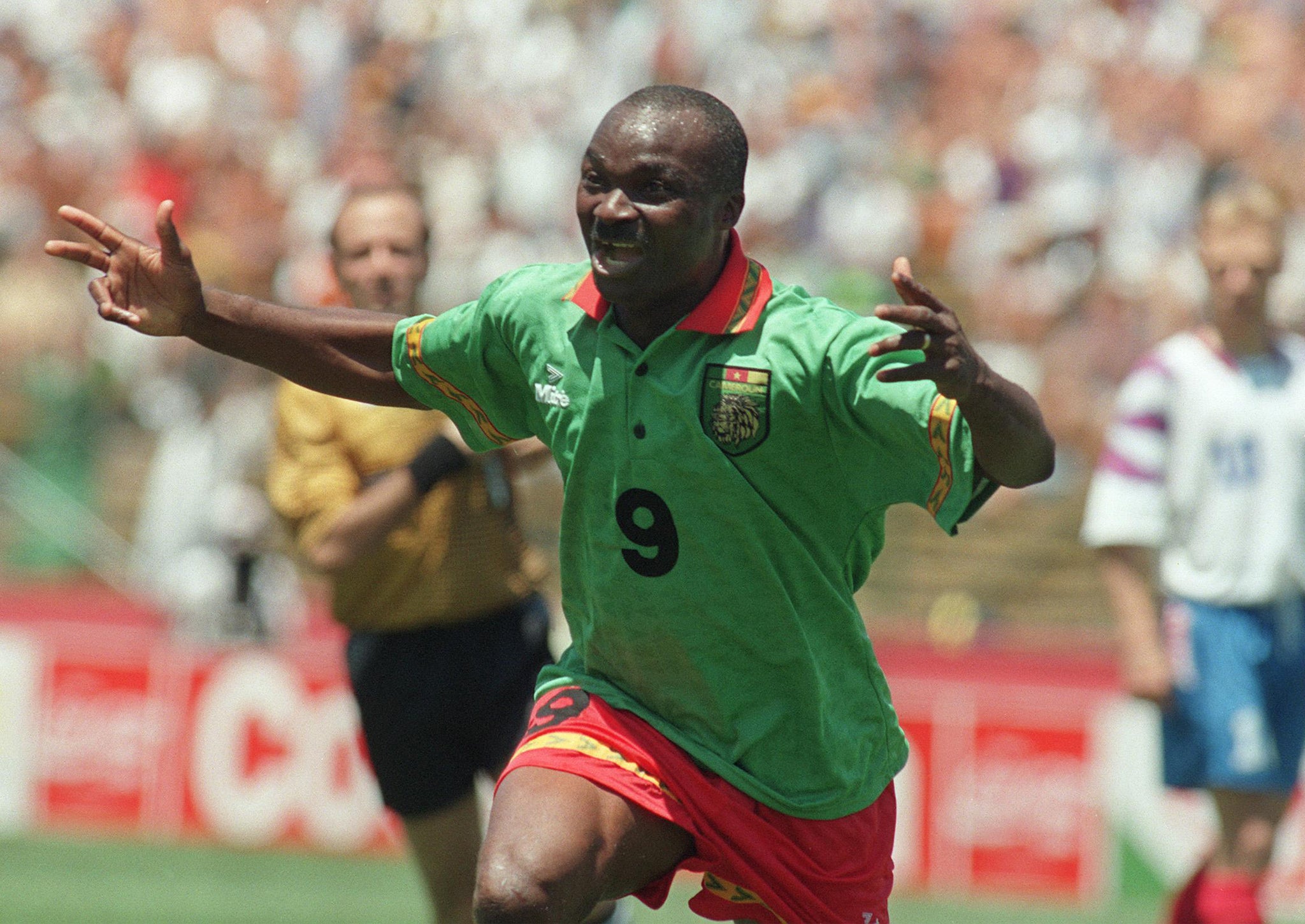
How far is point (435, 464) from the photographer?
523 cm

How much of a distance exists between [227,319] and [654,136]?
1.07 m

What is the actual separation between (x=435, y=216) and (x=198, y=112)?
231cm

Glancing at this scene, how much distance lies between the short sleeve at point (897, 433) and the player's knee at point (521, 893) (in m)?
0.97

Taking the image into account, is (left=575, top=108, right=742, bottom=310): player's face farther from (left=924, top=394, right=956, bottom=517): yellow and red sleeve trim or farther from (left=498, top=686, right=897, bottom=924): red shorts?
(left=498, top=686, right=897, bottom=924): red shorts

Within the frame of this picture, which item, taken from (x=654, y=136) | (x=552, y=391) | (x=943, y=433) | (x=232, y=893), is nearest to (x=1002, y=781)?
(x=232, y=893)

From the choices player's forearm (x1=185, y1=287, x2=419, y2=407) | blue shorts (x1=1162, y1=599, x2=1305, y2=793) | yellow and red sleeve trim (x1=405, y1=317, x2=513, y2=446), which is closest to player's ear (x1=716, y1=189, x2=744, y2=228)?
yellow and red sleeve trim (x1=405, y1=317, x2=513, y2=446)

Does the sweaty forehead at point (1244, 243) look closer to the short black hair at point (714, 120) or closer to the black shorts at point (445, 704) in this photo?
the black shorts at point (445, 704)

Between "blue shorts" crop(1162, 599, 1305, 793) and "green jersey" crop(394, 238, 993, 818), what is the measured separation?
2624 mm

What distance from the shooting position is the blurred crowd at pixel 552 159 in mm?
11016

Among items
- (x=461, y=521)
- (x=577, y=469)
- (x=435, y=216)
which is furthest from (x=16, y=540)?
(x=577, y=469)

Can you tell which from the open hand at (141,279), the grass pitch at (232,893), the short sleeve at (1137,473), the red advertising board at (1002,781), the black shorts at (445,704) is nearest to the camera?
the open hand at (141,279)

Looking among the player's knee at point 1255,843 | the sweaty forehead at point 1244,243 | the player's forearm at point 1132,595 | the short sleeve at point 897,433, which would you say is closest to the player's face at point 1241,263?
the sweaty forehead at point 1244,243

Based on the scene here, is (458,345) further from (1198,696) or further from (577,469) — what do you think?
(1198,696)

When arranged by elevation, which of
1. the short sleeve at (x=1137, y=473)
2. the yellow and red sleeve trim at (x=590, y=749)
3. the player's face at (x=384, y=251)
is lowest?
the short sleeve at (x=1137, y=473)
